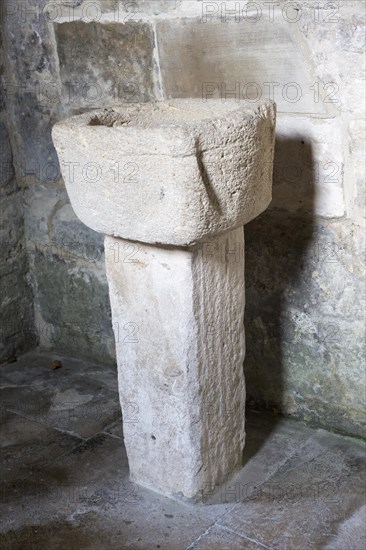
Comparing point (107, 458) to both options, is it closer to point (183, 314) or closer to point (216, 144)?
point (183, 314)

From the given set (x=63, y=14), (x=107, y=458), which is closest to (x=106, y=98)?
(x=63, y=14)

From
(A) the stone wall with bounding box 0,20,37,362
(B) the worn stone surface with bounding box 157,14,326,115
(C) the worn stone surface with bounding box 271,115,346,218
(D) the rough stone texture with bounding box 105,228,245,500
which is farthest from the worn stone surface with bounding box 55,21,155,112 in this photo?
(D) the rough stone texture with bounding box 105,228,245,500

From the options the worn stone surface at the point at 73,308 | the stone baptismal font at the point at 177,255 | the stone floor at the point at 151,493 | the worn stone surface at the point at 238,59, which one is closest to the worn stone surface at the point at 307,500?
the stone floor at the point at 151,493

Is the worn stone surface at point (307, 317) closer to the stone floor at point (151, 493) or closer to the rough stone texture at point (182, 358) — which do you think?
the stone floor at point (151, 493)

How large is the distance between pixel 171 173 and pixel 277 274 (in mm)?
884

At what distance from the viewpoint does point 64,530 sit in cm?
217

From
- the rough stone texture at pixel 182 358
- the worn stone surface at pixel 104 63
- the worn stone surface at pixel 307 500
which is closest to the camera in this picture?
the rough stone texture at pixel 182 358

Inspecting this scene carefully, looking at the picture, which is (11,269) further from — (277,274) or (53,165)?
(277,274)

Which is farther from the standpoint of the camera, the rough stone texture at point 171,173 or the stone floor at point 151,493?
the stone floor at point 151,493

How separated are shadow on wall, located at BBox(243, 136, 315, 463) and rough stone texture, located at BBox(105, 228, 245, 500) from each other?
0.30 meters

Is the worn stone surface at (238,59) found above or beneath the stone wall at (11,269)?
above

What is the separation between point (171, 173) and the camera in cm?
173

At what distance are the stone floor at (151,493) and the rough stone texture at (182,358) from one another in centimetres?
9

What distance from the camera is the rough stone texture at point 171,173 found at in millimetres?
1729
